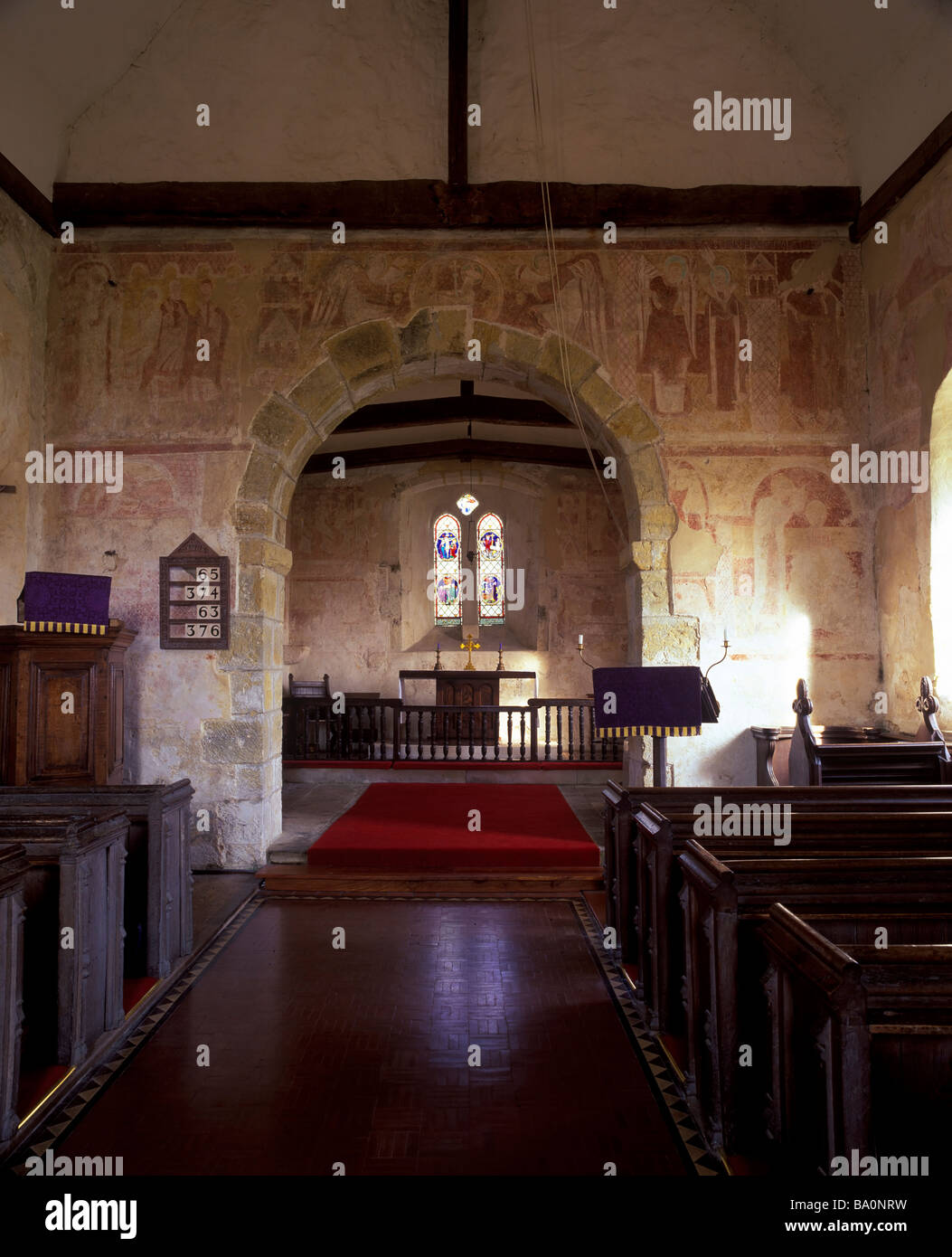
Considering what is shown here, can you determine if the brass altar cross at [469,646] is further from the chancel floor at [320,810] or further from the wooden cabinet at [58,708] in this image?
the wooden cabinet at [58,708]

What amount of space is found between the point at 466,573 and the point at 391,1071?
40.3 feet

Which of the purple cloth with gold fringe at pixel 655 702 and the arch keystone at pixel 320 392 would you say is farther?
the arch keystone at pixel 320 392

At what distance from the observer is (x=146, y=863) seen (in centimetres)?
414

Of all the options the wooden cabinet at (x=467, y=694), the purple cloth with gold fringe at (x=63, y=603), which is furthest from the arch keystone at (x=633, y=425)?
the wooden cabinet at (x=467, y=694)

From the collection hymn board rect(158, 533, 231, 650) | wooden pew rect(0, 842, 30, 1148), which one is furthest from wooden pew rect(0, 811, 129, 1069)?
hymn board rect(158, 533, 231, 650)

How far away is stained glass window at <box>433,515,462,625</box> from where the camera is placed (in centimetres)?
1512

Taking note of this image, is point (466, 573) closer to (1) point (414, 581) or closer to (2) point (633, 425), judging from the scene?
(1) point (414, 581)

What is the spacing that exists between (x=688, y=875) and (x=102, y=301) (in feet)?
20.6

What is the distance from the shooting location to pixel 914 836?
3.23m

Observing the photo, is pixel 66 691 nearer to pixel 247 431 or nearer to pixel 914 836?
pixel 247 431

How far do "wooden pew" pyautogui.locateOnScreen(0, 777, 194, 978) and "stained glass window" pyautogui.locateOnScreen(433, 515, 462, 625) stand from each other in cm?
1084

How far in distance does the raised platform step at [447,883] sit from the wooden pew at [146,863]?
130 cm

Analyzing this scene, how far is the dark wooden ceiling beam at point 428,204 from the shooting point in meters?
6.42

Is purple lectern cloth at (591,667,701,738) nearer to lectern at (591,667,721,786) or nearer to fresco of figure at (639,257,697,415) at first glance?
lectern at (591,667,721,786)
